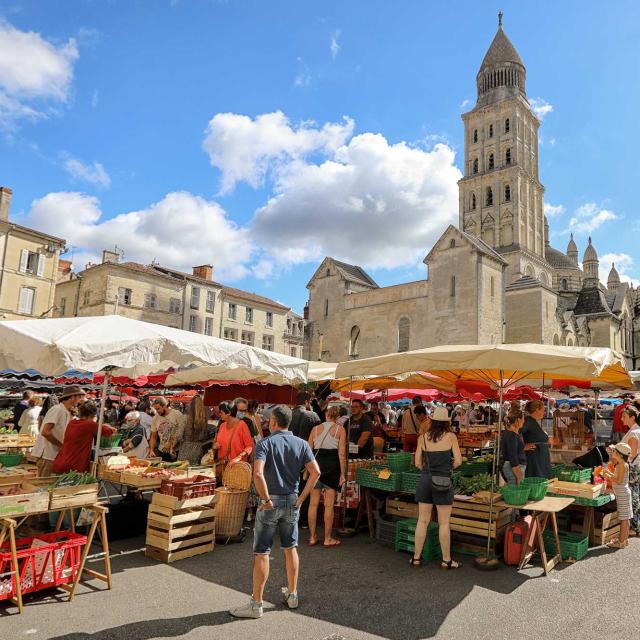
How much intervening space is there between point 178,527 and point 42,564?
166cm

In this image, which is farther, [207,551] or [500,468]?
[500,468]

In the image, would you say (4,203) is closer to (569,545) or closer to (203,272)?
(203,272)

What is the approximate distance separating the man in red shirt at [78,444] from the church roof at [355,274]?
118 feet

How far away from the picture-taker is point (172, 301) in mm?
42812

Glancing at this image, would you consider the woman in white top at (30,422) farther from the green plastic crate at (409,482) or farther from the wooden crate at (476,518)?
the wooden crate at (476,518)

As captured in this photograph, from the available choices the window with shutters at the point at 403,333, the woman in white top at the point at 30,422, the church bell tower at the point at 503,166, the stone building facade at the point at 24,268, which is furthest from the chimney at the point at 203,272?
the woman in white top at the point at 30,422

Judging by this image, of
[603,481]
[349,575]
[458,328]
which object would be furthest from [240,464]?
[458,328]

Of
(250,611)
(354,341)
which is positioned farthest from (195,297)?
(250,611)

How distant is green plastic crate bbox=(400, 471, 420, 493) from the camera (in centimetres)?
716

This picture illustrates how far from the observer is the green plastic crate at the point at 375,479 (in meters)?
7.37

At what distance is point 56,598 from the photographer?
16.1 ft

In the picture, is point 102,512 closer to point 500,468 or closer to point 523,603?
point 523,603

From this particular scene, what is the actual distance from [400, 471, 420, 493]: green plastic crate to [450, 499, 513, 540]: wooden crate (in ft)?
2.01

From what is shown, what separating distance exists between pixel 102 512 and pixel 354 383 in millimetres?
6922
